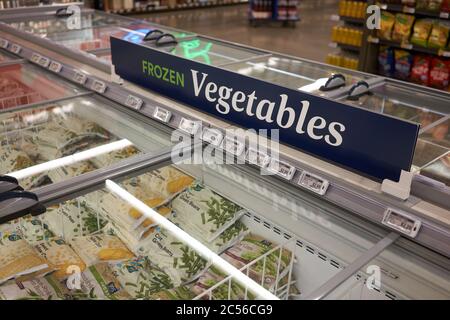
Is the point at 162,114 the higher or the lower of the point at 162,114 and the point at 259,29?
the higher

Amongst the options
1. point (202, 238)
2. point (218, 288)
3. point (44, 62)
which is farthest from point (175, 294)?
point (44, 62)

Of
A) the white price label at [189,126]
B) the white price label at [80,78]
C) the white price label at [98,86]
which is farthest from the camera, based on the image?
the white price label at [80,78]

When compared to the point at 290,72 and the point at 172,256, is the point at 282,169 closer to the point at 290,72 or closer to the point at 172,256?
the point at 172,256

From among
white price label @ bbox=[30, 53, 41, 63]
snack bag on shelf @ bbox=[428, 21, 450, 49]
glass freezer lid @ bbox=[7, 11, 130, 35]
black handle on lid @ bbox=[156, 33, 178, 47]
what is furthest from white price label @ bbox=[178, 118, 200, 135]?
snack bag on shelf @ bbox=[428, 21, 450, 49]

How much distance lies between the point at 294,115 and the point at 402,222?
0.59m

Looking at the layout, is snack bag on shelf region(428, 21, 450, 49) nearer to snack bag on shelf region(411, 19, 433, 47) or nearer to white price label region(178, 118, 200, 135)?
snack bag on shelf region(411, 19, 433, 47)

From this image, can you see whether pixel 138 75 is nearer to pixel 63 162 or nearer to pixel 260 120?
pixel 63 162

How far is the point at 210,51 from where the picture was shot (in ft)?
11.9

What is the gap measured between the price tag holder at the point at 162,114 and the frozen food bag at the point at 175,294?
98cm

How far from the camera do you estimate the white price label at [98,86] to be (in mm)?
2771

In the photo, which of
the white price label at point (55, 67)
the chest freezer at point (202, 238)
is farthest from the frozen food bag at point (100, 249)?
the white price label at point (55, 67)

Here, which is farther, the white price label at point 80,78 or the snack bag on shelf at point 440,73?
the snack bag on shelf at point 440,73

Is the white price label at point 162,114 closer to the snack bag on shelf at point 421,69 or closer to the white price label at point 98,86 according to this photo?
the white price label at point 98,86

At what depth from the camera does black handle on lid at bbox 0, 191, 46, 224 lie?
1517 millimetres
